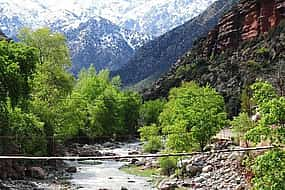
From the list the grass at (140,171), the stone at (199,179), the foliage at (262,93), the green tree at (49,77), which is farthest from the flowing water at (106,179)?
the foliage at (262,93)

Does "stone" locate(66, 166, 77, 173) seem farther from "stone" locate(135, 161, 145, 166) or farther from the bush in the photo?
the bush

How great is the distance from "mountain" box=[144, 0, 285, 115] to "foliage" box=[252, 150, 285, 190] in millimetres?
78150

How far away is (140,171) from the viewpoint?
5069 cm

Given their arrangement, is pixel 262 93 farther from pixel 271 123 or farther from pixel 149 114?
pixel 149 114

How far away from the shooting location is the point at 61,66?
2530 inches

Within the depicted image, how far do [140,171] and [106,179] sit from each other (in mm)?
6413

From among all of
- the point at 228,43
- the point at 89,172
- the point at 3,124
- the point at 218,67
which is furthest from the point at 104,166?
the point at 228,43

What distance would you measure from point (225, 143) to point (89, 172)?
13.4 metres

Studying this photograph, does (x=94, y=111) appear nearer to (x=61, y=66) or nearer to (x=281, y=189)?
(x=61, y=66)

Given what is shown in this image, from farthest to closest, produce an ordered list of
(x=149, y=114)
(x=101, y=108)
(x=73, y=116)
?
(x=149, y=114) < (x=101, y=108) < (x=73, y=116)

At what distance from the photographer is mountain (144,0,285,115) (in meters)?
110

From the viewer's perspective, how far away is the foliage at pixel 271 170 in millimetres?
18047

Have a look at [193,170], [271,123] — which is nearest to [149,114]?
[193,170]

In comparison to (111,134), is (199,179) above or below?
below
